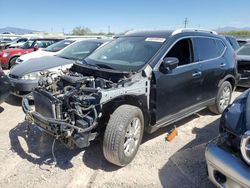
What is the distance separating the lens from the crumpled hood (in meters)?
5.84

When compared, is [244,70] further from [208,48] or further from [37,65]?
[37,65]

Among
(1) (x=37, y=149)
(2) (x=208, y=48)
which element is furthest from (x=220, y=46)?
(1) (x=37, y=149)

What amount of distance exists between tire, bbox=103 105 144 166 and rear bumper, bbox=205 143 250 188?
1.06 meters

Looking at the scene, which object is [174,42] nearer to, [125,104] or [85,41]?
[125,104]

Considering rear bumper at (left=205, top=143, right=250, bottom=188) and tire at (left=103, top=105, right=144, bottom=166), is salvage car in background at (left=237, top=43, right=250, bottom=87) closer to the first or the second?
tire at (left=103, top=105, right=144, bottom=166)

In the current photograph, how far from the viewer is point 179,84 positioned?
396 cm

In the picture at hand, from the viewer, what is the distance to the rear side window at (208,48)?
452cm

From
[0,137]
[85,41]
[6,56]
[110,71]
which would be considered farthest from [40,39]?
[110,71]

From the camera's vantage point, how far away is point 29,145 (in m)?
3.96

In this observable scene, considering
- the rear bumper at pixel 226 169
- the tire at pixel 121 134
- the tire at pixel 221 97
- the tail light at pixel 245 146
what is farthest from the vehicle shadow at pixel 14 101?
the tail light at pixel 245 146

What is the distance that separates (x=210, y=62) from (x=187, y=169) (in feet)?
7.26

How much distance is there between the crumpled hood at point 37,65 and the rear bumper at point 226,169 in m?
4.56

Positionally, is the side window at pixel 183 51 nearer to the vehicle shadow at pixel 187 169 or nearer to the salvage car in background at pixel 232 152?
the vehicle shadow at pixel 187 169

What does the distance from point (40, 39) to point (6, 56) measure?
1770mm
